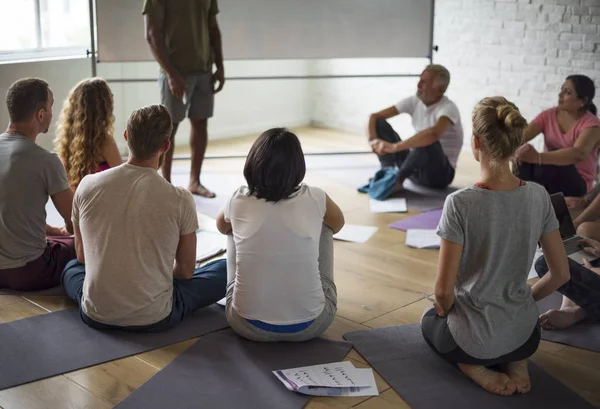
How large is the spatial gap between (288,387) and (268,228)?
54cm

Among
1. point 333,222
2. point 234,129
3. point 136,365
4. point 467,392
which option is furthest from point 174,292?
point 234,129

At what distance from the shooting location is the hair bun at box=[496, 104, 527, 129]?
96.1 inches

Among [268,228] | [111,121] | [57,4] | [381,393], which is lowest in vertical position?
[381,393]

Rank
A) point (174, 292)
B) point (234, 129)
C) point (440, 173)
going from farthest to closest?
1. point (234, 129)
2. point (440, 173)
3. point (174, 292)

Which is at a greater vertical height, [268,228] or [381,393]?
[268,228]

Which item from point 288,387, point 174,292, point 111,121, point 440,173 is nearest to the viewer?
point 288,387

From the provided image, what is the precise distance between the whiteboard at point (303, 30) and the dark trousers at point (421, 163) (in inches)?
29.8

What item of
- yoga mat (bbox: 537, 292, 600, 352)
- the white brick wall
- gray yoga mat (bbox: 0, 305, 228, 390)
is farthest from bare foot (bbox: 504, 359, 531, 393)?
the white brick wall

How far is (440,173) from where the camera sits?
16.8 feet

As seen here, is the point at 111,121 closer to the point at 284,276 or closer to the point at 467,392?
the point at 284,276

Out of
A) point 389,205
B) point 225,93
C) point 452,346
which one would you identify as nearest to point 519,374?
point 452,346

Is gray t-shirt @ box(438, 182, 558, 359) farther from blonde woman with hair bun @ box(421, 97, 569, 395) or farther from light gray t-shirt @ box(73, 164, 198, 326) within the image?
light gray t-shirt @ box(73, 164, 198, 326)

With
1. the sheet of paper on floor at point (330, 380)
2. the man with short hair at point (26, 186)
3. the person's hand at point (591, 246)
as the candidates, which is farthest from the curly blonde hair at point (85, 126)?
the person's hand at point (591, 246)

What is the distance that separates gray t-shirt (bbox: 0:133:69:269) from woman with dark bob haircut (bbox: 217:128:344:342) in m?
0.83
